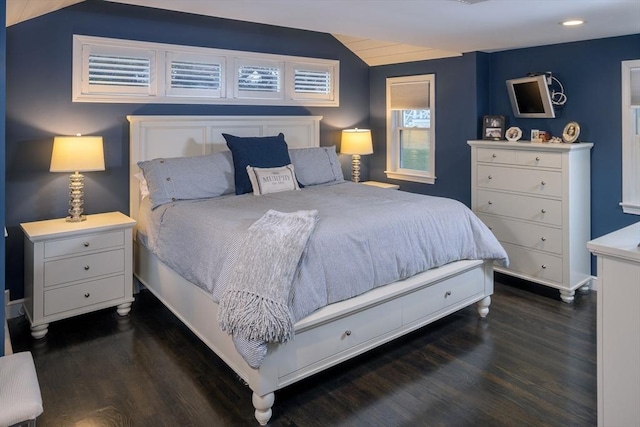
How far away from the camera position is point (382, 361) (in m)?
2.79

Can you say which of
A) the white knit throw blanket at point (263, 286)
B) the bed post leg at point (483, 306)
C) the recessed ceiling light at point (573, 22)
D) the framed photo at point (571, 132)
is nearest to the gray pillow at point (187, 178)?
the white knit throw blanket at point (263, 286)

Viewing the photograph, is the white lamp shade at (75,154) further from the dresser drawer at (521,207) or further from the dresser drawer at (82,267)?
the dresser drawer at (521,207)

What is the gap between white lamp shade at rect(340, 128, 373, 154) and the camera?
5.05m

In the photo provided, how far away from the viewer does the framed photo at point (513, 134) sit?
4.21 metres

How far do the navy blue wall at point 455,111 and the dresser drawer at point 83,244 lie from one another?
10.4 feet

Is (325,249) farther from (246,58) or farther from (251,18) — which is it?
(246,58)

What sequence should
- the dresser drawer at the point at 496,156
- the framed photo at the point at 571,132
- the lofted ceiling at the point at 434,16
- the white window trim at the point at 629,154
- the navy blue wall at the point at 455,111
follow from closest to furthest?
the lofted ceiling at the point at 434,16 < the white window trim at the point at 629,154 < the framed photo at the point at 571,132 < the dresser drawer at the point at 496,156 < the navy blue wall at the point at 455,111

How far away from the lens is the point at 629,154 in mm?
3631

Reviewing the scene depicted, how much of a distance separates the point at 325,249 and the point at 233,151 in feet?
5.69

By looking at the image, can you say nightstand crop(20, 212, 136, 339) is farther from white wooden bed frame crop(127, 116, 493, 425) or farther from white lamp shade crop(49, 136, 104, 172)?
white lamp shade crop(49, 136, 104, 172)

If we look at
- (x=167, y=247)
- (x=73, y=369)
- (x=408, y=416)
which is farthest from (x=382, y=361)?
(x=73, y=369)

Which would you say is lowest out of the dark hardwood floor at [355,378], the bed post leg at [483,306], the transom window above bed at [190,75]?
the dark hardwood floor at [355,378]

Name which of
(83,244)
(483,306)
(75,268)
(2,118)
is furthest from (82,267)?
(483,306)

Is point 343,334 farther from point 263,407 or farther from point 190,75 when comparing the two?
point 190,75
